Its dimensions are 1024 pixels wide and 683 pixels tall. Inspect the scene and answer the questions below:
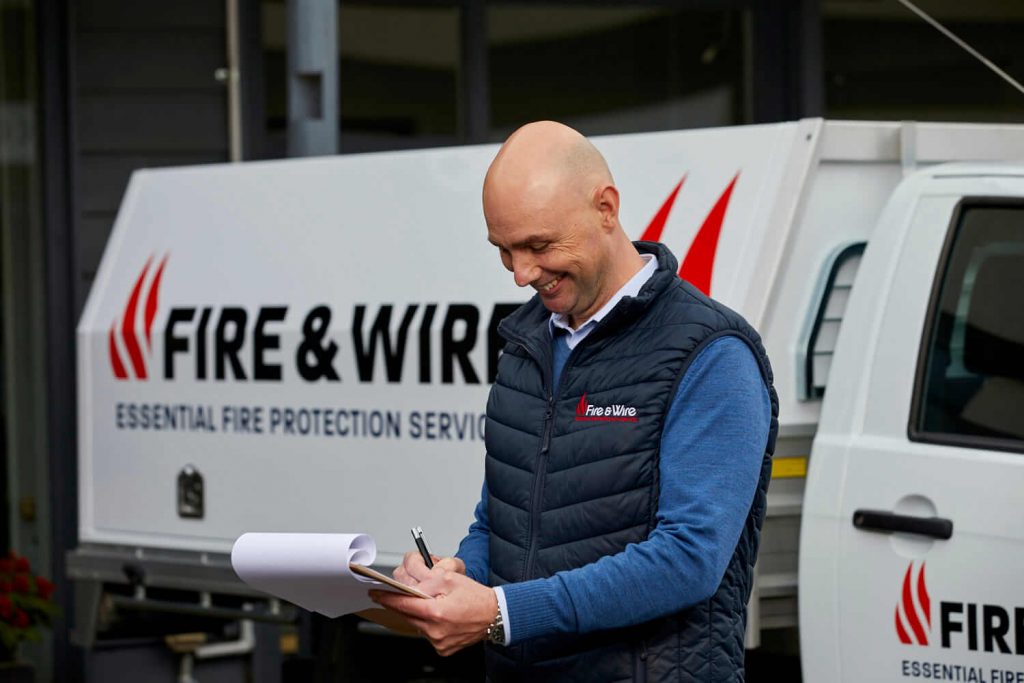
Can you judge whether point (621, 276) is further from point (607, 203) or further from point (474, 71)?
point (474, 71)

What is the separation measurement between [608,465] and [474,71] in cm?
584

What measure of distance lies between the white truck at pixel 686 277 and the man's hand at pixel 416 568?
4.56 feet

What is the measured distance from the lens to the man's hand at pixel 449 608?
255 centimetres

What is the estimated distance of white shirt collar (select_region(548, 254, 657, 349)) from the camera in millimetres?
2744

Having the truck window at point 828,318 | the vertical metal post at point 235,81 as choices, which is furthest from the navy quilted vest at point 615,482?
the vertical metal post at point 235,81

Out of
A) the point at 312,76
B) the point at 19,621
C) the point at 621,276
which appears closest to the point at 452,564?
the point at 621,276

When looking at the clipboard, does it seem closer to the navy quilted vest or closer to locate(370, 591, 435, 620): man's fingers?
locate(370, 591, 435, 620): man's fingers

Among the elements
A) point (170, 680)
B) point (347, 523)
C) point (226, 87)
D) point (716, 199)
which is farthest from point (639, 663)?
point (226, 87)

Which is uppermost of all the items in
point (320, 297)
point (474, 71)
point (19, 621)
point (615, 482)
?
point (474, 71)

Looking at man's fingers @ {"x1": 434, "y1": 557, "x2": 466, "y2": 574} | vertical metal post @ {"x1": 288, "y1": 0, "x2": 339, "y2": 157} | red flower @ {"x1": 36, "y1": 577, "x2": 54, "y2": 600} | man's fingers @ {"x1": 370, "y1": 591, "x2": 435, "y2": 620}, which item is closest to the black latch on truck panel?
vertical metal post @ {"x1": 288, "y1": 0, "x2": 339, "y2": 157}

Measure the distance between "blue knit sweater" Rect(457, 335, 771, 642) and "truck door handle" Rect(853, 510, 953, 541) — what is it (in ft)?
4.18

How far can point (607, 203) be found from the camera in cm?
269

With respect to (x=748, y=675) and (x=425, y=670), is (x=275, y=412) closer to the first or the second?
(x=425, y=670)

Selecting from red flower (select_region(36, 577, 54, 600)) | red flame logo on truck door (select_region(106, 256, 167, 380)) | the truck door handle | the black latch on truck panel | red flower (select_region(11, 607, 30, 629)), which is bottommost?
red flower (select_region(11, 607, 30, 629))
